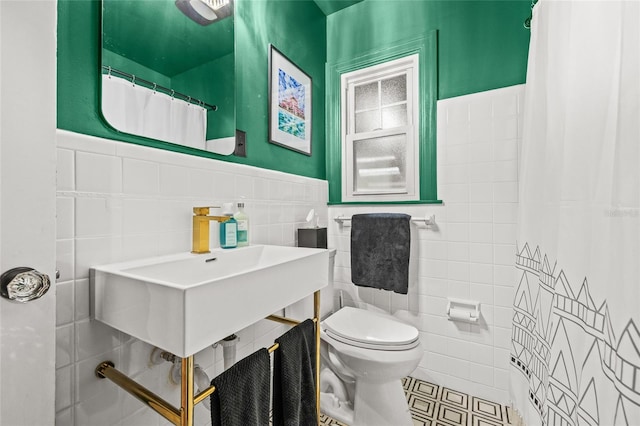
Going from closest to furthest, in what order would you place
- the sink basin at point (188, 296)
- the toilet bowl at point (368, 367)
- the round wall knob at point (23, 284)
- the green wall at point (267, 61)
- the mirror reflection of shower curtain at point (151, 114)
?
the round wall knob at point (23, 284)
the sink basin at point (188, 296)
the mirror reflection of shower curtain at point (151, 114)
the toilet bowl at point (368, 367)
the green wall at point (267, 61)

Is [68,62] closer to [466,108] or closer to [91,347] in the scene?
[91,347]

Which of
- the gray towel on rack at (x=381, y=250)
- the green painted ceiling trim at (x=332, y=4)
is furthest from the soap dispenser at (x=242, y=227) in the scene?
the green painted ceiling trim at (x=332, y=4)

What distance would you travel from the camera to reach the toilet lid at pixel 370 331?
1273mm

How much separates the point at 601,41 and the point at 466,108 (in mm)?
1008

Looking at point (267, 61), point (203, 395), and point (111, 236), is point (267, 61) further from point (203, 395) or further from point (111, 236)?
point (203, 395)

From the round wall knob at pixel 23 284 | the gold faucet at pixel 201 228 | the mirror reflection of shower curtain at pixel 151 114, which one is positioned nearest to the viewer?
the round wall knob at pixel 23 284

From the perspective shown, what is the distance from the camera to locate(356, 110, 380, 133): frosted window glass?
1920 mm

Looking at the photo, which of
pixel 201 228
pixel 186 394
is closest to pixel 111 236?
pixel 201 228

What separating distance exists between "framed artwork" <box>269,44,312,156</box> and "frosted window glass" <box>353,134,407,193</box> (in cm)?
39

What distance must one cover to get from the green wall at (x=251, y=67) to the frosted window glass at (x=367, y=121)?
0.87ft

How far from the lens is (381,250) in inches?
66.6

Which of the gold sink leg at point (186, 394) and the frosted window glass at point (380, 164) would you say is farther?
the frosted window glass at point (380, 164)

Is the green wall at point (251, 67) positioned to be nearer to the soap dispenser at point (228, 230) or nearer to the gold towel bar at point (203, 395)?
the soap dispenser at point (228, 230)

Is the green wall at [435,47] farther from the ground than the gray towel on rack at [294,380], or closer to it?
farther from the ground
